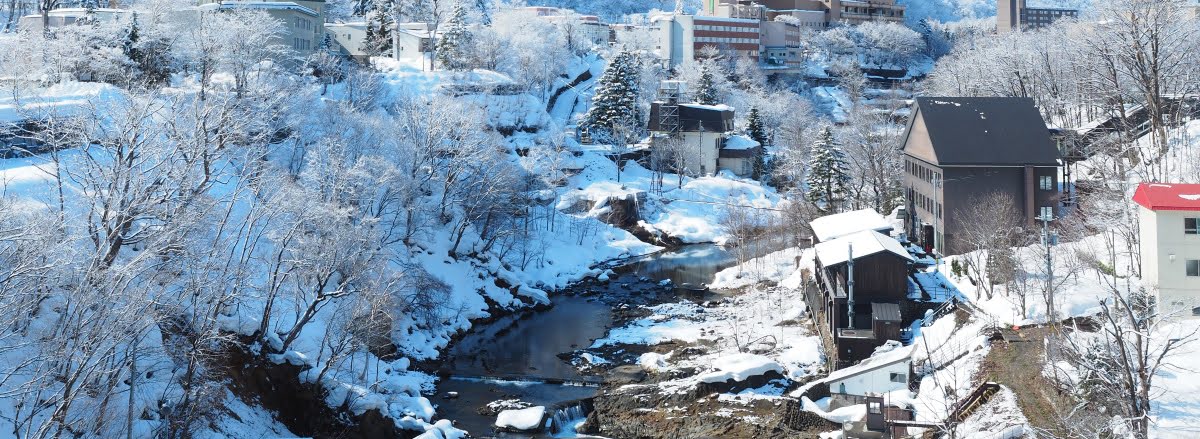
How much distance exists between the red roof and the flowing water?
43.4 feet

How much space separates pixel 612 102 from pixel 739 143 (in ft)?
27.7

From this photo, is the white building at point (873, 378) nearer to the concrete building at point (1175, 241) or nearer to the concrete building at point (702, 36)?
the concrete building at point (1175, 241)

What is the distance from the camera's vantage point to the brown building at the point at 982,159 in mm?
28719

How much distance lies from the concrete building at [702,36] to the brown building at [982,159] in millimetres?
45807

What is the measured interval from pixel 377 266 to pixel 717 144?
34.3 m

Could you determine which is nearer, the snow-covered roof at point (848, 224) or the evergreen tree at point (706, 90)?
the snow-covered roof at point (848, 224)

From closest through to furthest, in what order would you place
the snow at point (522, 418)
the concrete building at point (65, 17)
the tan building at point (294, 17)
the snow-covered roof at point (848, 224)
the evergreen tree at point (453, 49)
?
the snow at point (522, 418)
the snow-covered roof at point (848, 224)
the concrete building at point (65, 17)
the tan building at point (294, 17)
the evergreen tree at point (453, 49)

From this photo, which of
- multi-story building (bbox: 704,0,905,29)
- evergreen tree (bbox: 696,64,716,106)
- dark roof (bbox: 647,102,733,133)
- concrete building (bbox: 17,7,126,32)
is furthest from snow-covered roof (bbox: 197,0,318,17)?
multi-story building (bbox: 704,0,905,29)

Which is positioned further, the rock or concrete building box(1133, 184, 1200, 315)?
the rock

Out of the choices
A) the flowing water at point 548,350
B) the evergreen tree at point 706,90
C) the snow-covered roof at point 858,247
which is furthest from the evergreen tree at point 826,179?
the evergreen tree at point 706,90

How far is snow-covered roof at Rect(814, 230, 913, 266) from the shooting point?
24562 millimetres

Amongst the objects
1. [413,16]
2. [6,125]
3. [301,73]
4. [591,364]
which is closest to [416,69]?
[301,73]

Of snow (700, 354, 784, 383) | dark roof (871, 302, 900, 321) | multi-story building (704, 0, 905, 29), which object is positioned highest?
multi-story building (704, 0, 905, 29)

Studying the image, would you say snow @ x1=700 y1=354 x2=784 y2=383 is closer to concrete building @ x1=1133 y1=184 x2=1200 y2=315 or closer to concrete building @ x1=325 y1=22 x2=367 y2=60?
concrete building @ x1=1133 y1=184 x2=1200 y2=315
